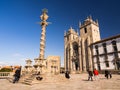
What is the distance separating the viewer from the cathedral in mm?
28219

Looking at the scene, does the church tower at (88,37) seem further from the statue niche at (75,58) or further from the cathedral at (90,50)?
the statue niche at (75,58)

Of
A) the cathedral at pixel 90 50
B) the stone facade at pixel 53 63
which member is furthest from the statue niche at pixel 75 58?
the stone facade at pixel 53 63

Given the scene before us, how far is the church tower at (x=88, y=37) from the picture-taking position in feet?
113

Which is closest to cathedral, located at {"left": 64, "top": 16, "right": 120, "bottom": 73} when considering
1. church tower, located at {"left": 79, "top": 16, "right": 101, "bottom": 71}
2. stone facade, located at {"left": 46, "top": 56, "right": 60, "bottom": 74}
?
church tower, located at {"left": 79, "top": 16, "right": 101, "bottom": 71}

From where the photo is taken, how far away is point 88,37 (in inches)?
1406

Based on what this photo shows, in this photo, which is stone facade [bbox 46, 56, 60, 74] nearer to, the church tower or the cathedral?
the cathedral

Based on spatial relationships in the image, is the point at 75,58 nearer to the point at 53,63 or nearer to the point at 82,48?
the point at 82,48

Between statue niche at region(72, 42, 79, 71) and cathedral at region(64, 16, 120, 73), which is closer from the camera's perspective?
cathedral at region(64, 16, 120, 73)

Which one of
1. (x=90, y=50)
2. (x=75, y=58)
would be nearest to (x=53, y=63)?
(x=75, y=58)

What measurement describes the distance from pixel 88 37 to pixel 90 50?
458cm

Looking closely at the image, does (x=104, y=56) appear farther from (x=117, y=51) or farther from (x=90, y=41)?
(x=90, y=41)

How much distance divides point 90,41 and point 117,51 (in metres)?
9.79

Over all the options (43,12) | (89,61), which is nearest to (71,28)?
(89,61)

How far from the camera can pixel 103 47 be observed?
30656 mm
